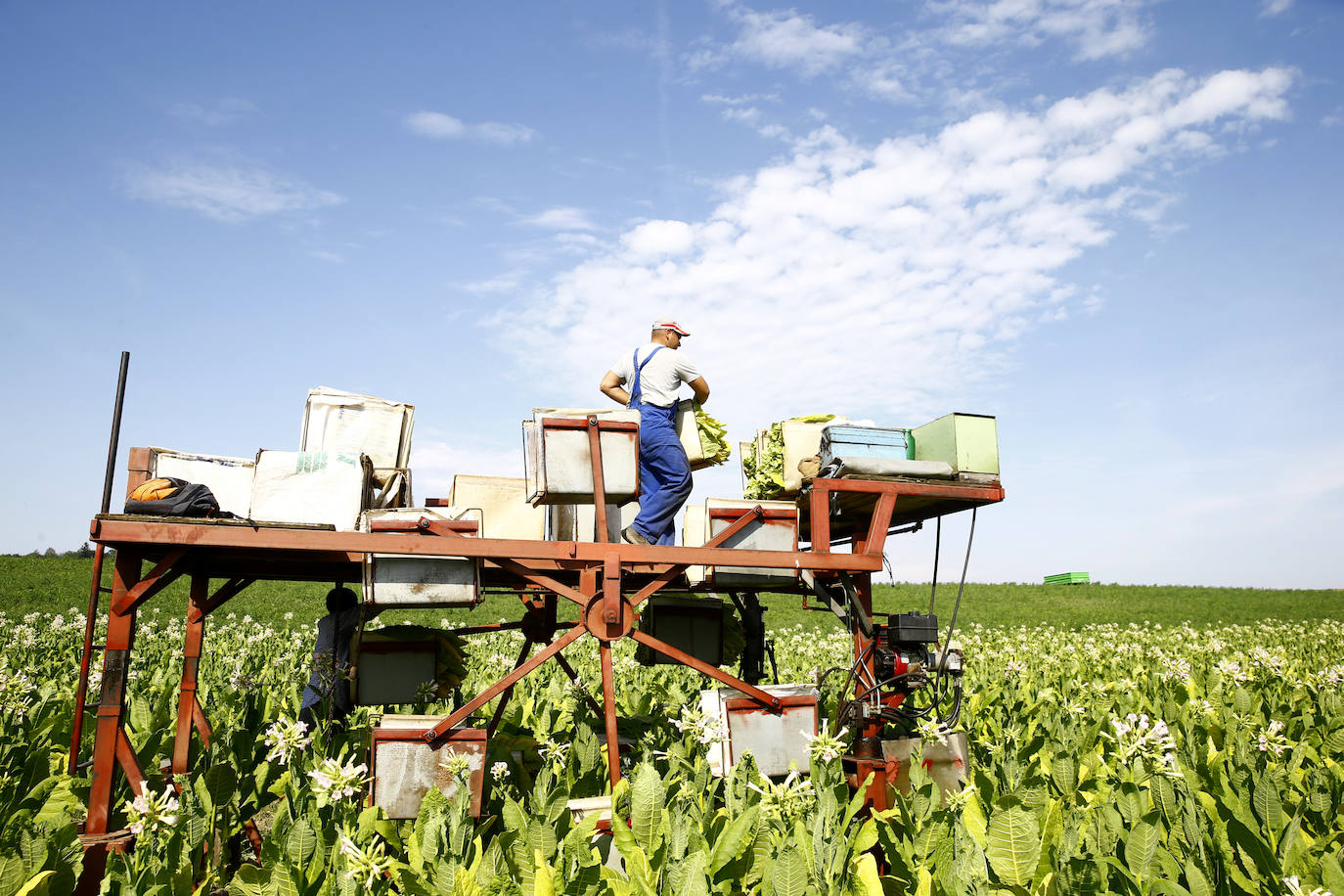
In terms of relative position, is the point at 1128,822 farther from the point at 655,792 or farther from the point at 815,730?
the point at 655,792

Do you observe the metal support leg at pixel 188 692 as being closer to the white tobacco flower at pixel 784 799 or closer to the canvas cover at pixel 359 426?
the canvas cover at pixel 359 426

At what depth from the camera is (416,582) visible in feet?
16.2

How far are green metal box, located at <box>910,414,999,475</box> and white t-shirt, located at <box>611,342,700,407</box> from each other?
5.95ft

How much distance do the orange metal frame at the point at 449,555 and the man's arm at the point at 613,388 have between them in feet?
4.52

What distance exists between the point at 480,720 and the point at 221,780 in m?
3.52

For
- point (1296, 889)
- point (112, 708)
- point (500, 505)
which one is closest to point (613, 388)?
point (500, 505)

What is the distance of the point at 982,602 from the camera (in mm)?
34531

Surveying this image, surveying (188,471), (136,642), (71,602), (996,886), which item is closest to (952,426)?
(996,886)

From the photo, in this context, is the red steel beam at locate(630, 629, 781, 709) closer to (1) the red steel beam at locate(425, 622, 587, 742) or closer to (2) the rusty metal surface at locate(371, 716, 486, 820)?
(1) the red steel beam at locate(425, 622, 587, 742)

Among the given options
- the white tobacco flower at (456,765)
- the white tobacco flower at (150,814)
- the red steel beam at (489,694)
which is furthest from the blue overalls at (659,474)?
the white tobacco flower at (150,814)

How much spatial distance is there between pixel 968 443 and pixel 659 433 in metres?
2.16

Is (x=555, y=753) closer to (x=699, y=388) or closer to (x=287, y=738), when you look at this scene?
(x=287, y=738)

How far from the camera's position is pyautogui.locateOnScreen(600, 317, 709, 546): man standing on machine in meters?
6.07

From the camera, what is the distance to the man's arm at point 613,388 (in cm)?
660
